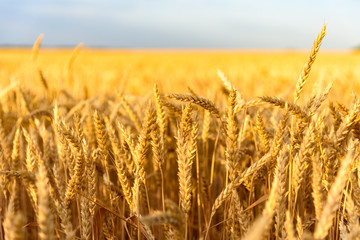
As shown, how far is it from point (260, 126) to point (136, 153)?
1.21 ft

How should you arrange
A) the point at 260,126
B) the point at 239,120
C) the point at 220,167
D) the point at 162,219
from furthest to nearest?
the point at 220,167
the point at 239,120
the point at 260,126
the point at 162,219

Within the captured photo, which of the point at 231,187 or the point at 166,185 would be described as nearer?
the point at 231,187

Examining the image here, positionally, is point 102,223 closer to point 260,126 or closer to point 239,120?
point 260,126

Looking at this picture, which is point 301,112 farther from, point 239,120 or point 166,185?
point 166,185

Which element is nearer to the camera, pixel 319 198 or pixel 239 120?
pixel 319 198

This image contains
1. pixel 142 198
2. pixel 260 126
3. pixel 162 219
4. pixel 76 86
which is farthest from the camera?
pixel 76 86

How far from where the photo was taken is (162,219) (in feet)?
1.93

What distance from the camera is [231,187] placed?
90cm

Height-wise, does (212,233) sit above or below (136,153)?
below

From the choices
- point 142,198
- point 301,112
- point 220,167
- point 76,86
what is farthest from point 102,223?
point 76,86

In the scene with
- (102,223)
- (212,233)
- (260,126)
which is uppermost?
(260,126)

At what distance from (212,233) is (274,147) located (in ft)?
1.93

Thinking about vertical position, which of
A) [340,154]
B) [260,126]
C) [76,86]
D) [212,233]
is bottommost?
[212,233]

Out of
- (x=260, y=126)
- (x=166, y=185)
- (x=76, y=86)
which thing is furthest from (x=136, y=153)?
(x=76, y=86)
